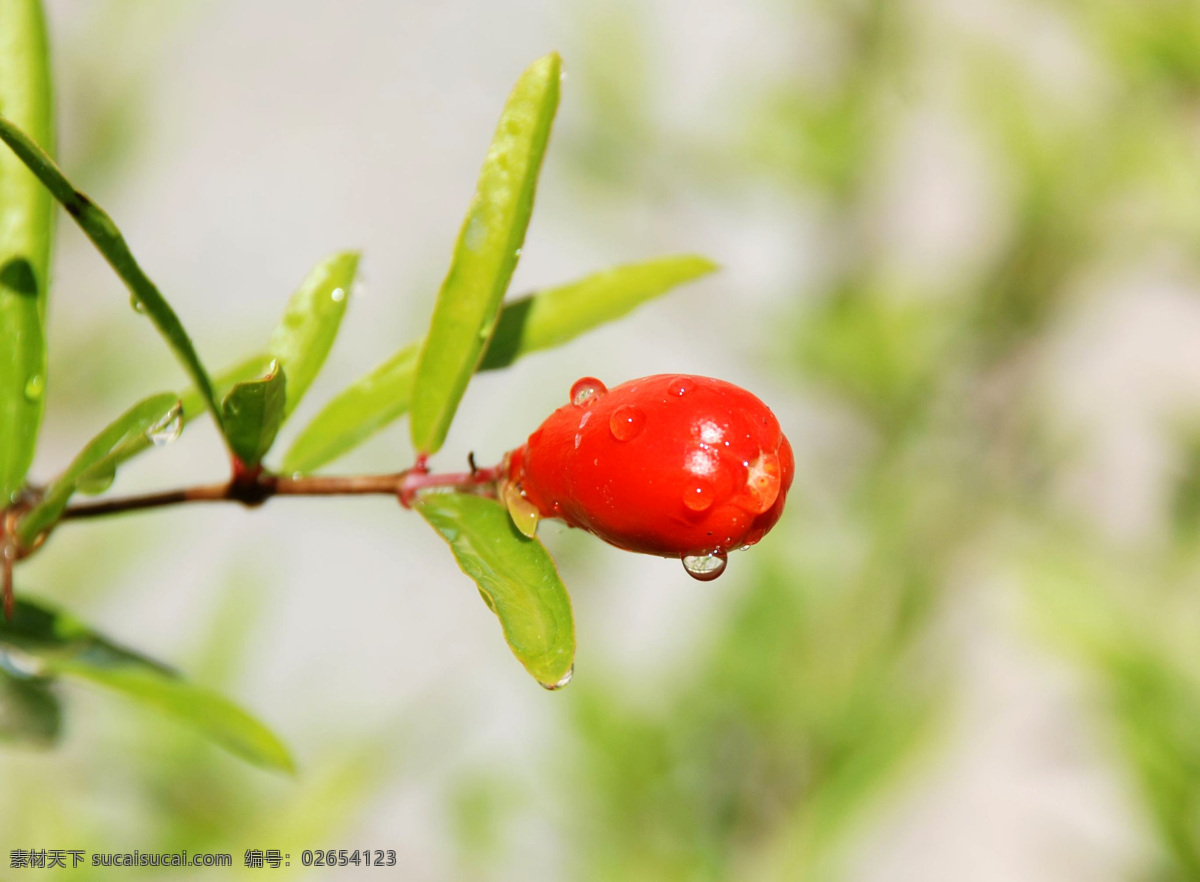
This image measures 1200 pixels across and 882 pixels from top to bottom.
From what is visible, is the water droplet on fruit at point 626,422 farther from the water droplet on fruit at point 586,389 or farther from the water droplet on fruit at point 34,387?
the water droplet on fruit at point 34,387

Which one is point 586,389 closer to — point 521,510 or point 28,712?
point 521,510

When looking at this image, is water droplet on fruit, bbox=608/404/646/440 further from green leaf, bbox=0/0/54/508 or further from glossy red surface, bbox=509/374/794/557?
green leaf, bbox=0/0/54/508

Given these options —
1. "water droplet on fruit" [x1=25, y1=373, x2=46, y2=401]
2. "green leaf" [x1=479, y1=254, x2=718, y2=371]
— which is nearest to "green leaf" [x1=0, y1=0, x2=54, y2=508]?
"water droplet on fruit" [x1=25, y1=373, x2=46, y2=401]

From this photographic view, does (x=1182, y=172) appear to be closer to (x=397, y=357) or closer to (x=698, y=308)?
(x=698, y=308)

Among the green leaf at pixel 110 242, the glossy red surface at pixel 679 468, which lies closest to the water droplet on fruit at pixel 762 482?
the glossy red surface at pixel 679 468

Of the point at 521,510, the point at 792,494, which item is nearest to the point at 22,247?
the point at 521,510

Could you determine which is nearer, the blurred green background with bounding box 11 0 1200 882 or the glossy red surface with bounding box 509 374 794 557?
the glossy red surface with bounding box 509 374 794 557
